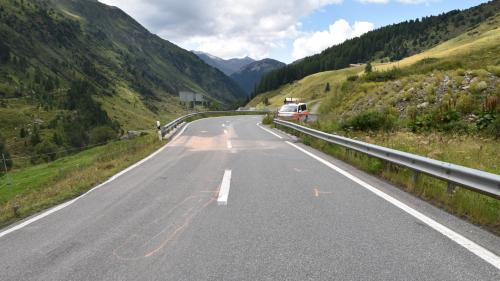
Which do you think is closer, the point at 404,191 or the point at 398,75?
the point at 404,191

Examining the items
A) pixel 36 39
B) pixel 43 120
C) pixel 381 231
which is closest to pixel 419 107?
pixel 381 231

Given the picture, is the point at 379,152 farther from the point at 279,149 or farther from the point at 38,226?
the point at 38,226

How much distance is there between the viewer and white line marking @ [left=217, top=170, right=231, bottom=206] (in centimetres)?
627

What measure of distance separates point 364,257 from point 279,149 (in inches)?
392

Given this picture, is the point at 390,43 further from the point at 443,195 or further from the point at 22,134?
the point at 443,195

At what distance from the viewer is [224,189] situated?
7203 millimetres

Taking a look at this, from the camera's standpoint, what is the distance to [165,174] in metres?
9.17

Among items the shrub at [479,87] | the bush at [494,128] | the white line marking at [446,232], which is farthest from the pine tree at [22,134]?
the white line marking at [446,232]

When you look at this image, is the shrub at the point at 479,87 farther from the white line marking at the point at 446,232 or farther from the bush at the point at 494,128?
the white line marking at the point at 446,232

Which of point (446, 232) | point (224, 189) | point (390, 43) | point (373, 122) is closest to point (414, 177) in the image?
point (446, 232)

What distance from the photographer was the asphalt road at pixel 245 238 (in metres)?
3.58

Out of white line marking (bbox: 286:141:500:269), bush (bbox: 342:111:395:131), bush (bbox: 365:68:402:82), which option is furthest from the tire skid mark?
bush (bbox: 365:68:402:82)

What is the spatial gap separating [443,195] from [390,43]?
636ft

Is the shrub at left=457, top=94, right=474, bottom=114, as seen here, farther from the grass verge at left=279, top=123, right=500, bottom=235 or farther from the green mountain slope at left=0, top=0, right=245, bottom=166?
the green mountain slope at left=0, top=0, right=245, bottom=166
